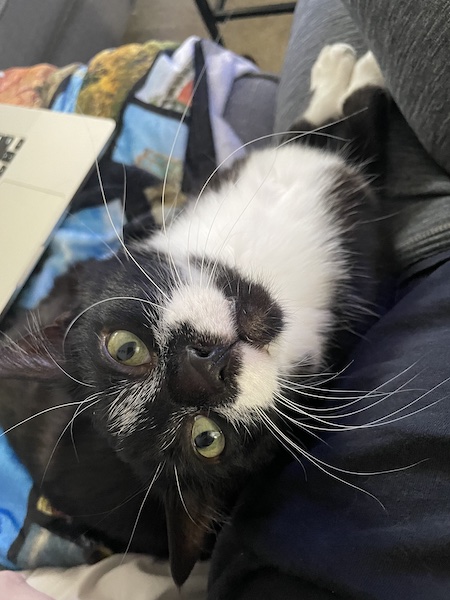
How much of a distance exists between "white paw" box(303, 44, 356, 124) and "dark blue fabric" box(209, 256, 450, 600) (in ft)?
1.39

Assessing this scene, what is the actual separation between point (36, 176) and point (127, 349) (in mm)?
629

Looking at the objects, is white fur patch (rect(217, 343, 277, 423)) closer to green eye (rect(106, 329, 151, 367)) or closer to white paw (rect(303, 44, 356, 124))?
green eye (rect(106, 329, 151, 367))

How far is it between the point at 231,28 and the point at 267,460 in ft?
5.87

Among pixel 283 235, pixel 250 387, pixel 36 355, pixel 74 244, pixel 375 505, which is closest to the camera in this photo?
pixel 375 505

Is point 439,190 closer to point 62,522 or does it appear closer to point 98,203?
point 98,203

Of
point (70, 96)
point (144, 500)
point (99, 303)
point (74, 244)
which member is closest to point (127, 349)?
point (99, 303)

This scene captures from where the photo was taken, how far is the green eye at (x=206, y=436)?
76cm

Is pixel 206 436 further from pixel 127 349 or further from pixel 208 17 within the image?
pixel 208 17

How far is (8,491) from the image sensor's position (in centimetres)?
94

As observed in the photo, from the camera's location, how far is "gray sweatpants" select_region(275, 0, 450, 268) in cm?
71

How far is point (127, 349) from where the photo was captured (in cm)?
76

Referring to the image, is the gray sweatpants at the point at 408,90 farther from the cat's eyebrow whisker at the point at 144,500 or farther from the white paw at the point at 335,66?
the cat's eyebrow whisker at the point at 144,500

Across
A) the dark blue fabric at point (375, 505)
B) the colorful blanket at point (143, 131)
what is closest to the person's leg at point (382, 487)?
the dark blue fabric at point (375, 505)

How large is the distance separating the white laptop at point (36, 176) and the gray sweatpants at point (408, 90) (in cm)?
47
